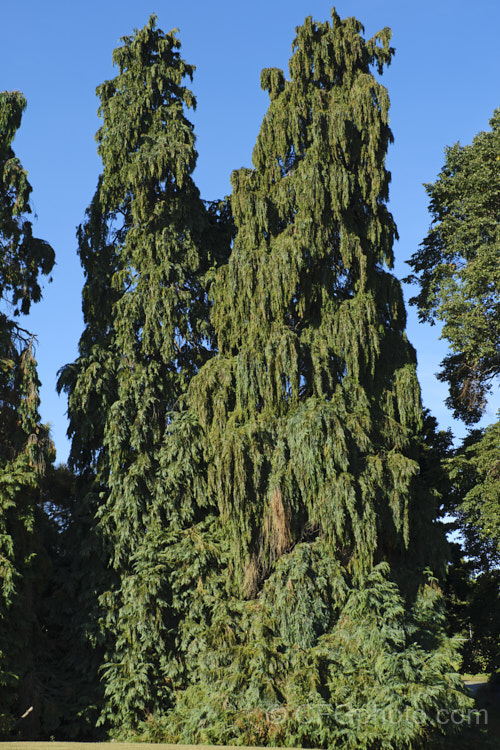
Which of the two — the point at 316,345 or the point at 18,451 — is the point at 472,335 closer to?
the point at 316,345

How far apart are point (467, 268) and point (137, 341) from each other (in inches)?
370

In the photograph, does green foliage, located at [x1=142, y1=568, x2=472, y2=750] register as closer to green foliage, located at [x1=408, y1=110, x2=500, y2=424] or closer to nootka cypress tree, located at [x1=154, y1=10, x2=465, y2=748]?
nootka cypress tree, located at [x1=154, y1=10, x2=465, y2=748]

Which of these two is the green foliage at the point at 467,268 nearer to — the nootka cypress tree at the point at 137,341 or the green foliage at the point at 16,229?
the nootka cypress tree at the point at 137,341

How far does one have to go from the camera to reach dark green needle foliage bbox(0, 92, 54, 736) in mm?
14641

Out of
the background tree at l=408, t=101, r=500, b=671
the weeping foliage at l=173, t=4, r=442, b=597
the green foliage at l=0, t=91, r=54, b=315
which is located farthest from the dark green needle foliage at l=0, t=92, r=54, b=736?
the background tree at l=408, t=101, r=500, b=671

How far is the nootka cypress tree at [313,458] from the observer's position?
1334 cm

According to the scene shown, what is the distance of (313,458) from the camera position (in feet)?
47.8

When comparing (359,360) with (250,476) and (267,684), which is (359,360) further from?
(267,684)

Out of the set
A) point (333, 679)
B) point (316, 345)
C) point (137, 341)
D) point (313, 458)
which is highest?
point (137, 341)

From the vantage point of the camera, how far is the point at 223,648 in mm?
14594

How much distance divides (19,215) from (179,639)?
37.5 feet

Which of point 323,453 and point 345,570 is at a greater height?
point 323,453

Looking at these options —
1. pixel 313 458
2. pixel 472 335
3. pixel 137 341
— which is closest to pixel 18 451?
pixel 137 341

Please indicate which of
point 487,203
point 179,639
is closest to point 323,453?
point 179,639
